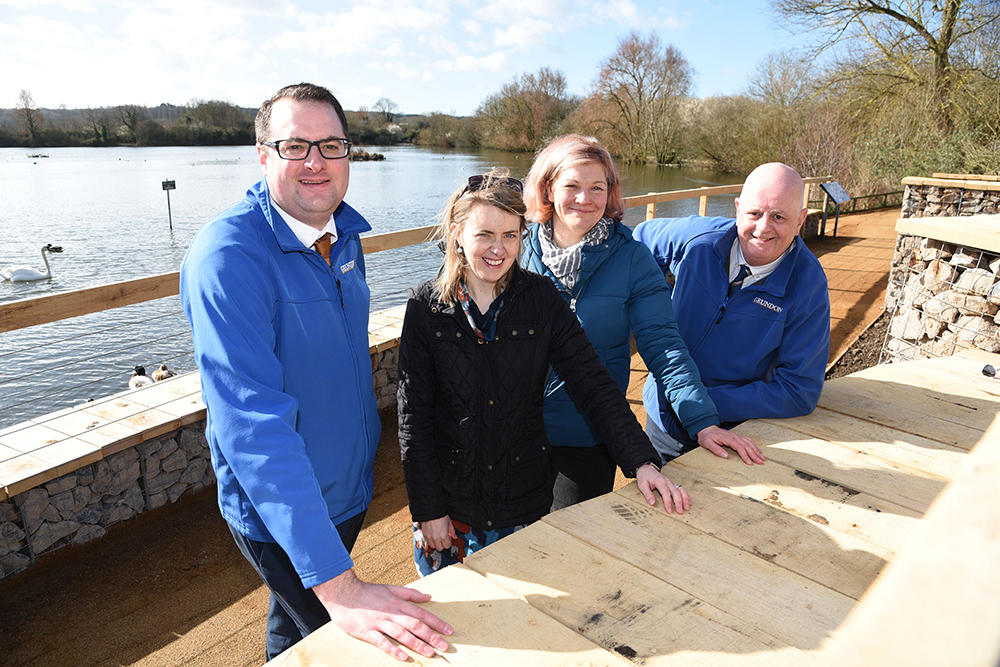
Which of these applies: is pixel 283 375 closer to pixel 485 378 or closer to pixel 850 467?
pixel 485 378

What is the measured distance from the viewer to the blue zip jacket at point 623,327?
6.09 feet

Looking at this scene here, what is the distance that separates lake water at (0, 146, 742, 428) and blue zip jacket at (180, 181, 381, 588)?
62.3 inches

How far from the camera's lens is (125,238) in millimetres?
19328

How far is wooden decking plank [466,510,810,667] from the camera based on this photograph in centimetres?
103

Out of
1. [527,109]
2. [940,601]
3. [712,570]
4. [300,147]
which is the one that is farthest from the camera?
[527,109]

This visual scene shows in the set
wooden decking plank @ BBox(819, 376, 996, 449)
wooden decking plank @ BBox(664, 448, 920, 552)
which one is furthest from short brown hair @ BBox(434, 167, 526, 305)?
wooden decking plank @ BBox(819, 376, 996, 449)

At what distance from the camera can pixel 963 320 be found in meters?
4.23

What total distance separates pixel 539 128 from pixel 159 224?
27.4 m

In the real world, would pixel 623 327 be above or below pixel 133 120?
below

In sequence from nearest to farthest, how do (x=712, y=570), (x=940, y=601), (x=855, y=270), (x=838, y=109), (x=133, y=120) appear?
(x=940, y=601) < (x=712, y=570) < (x=855, y=270) < (x=838, y=109) < (x=133, y=120)

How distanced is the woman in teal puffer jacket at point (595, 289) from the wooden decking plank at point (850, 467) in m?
0.21

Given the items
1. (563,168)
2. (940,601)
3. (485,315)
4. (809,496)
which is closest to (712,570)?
(809,496)

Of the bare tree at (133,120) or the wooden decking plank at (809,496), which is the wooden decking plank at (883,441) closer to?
the wooden decking plank at (809,496)

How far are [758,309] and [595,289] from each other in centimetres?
56
